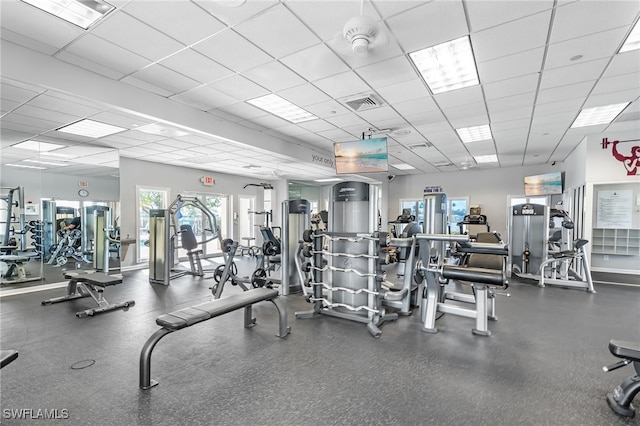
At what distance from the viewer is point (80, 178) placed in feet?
22.0

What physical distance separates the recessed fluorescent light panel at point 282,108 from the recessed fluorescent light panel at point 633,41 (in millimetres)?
3750

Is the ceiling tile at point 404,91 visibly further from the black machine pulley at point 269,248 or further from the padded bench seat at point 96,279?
the padded bench seat at point 96,279

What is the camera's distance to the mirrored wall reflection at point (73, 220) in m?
6.39

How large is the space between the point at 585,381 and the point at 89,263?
8691 mm

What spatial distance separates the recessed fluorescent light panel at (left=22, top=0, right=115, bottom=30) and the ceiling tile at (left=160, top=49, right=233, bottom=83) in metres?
0.73

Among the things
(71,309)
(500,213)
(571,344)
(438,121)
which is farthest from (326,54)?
(500,213)

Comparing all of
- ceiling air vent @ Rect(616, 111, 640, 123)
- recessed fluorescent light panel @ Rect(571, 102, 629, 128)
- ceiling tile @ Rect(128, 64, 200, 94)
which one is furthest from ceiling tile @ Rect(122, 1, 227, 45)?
ceiling air vent @ Rect(616, 111, 640, 123)

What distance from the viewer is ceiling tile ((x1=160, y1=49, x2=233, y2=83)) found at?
322cm

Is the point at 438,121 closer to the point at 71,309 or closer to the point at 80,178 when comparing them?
the point at 71,309

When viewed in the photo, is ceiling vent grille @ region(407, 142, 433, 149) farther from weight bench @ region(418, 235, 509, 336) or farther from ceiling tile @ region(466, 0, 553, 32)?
ceiling tile @ region(466, 0, 553, 32)

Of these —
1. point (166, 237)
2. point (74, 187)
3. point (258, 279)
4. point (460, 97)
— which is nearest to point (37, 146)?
point (74, 187)

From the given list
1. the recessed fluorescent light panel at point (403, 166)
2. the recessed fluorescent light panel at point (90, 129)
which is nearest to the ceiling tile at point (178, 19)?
the recessed fluorescent light panel at point (90, 129)

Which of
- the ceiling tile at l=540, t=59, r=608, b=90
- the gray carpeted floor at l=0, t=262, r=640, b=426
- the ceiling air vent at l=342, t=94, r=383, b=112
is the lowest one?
the gray carpeted floor at l=0, t=262, r=640, b=426

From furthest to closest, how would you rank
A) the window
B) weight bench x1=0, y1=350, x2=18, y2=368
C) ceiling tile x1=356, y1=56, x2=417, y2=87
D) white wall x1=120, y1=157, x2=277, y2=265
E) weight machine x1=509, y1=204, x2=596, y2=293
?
the window → white wall x1=120, y1=157, x2=277, y2=265 → weight machine x1=509, y1=204, x2=596, y2=293 → ceiling tile x1=356, y1=56, x2=417, y2=87 → weight bench x1=0, y1=350, x2=18, y2=368
